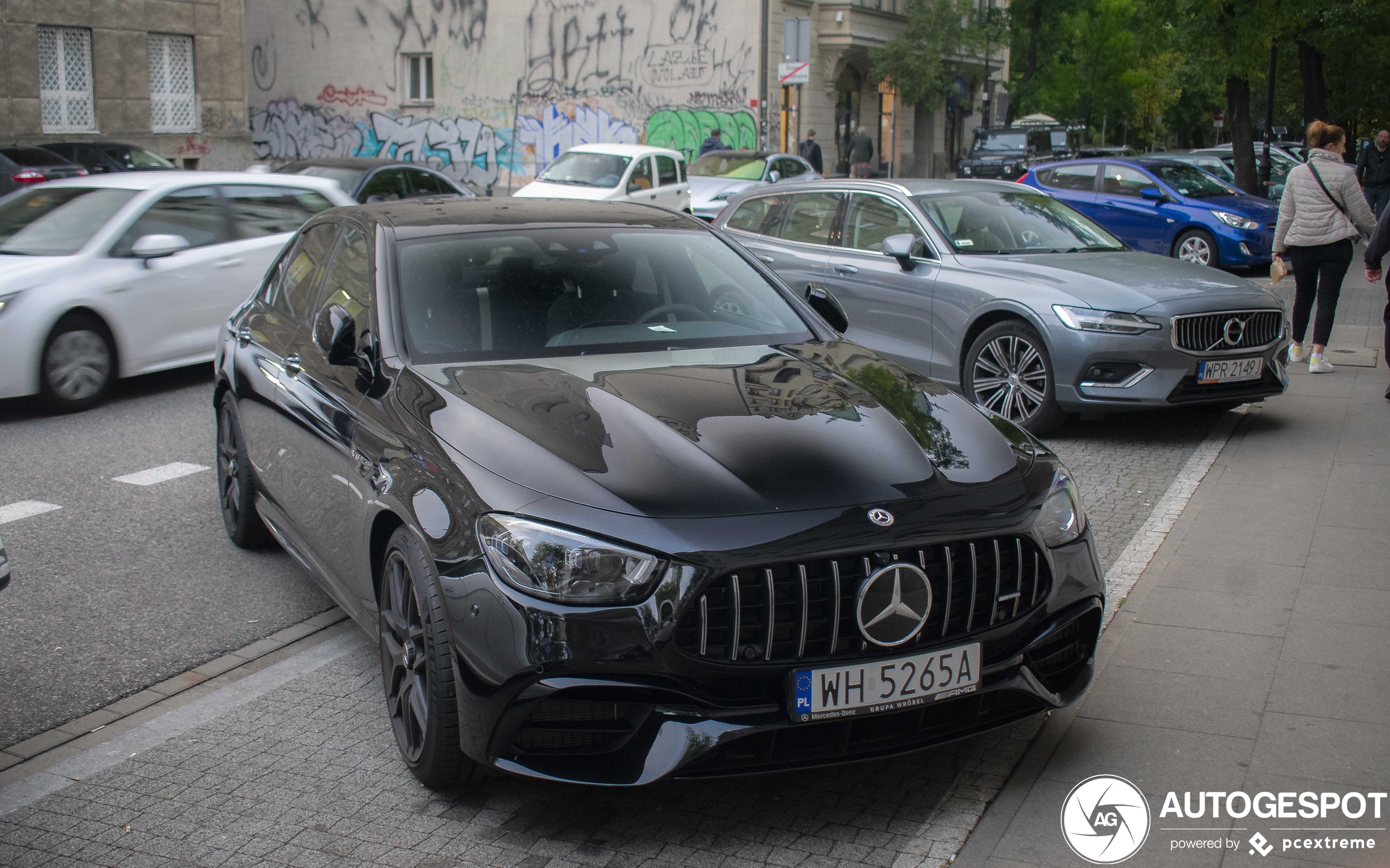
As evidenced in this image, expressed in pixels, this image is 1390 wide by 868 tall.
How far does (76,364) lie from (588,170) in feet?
45.5

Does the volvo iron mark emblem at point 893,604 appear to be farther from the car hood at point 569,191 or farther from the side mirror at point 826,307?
the car hood at point 569,191

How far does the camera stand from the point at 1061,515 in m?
3.64

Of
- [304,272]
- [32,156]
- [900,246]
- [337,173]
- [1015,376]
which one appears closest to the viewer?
[304,272]

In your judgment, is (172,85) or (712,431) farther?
(172,85)

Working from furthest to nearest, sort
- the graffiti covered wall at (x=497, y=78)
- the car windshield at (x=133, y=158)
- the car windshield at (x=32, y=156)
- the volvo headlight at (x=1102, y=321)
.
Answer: the graffiti covered wall at (x=497, y=78), the car windshield at (x=133, y=158), the car windshield at (x=32, y=156), the volvo headlight at (x=1102, y=321)

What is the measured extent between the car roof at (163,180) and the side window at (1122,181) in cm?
1153

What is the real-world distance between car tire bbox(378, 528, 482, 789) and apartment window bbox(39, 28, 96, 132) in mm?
27322

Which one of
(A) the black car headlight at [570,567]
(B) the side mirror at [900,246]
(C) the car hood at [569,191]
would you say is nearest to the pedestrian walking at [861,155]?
(C) the car hood at [569,191]

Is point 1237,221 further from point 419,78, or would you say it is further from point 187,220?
point 419,78

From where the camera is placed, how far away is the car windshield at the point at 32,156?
17984 mm

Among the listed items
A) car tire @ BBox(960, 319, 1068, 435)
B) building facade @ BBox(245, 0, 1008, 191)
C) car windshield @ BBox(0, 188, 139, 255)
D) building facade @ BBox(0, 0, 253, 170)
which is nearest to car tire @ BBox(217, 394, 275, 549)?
car windshield @ BBox(0, 188, 139, 255)

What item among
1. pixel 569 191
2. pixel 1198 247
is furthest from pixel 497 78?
pixel 1198 247

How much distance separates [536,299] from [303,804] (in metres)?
1.82

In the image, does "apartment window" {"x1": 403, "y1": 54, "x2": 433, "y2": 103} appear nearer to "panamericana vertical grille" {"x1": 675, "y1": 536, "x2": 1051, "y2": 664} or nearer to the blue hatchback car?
the blue hatchback car
